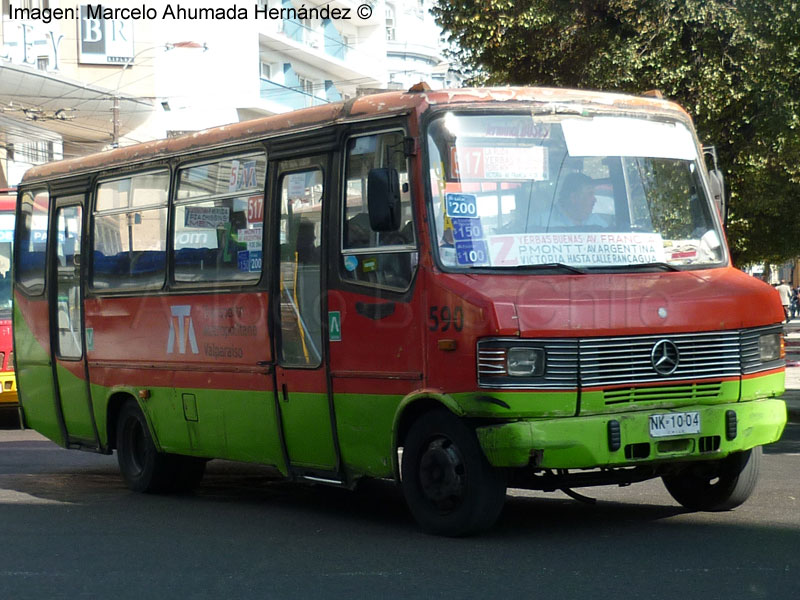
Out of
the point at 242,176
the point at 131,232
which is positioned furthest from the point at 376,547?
the point at 131,232

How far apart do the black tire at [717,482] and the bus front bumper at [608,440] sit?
0.52m

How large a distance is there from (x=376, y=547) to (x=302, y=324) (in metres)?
1.79

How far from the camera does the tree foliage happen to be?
17000mm

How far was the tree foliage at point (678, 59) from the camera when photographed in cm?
1700

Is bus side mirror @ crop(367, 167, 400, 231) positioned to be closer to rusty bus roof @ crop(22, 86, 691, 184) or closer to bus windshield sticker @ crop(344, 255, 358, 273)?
rusty bus roof @ crop(22, 86, 691, 184)

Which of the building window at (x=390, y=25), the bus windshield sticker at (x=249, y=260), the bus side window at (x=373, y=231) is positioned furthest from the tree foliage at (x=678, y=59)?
the building window at (x=390, y=25)

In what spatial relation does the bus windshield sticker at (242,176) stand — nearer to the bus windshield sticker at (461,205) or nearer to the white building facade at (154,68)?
the bus windshield sticker at (461,205)

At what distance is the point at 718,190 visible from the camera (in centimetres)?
918

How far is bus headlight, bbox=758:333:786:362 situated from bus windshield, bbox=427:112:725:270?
57cm

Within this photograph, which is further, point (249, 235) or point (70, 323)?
point (70, 323)

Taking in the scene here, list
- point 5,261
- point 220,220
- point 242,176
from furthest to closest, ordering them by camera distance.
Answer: point 5,261 < point 220,220 < point 242,176

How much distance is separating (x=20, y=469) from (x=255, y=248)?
462 centimetres

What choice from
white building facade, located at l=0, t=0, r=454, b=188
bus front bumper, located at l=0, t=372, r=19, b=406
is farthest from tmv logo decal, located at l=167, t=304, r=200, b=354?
white building facade, located at l=0, t=0, r=454, b=188

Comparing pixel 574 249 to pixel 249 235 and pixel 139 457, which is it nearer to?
pixel 249 235
